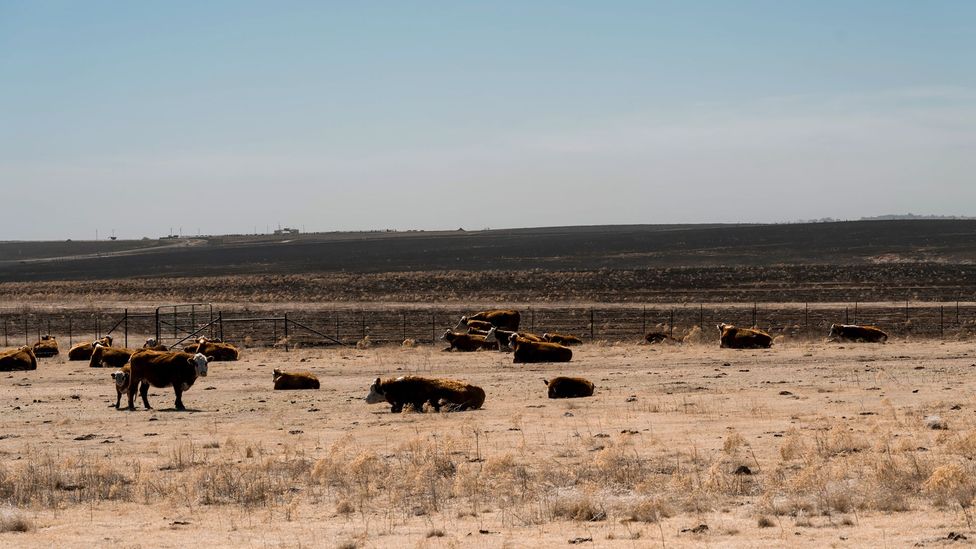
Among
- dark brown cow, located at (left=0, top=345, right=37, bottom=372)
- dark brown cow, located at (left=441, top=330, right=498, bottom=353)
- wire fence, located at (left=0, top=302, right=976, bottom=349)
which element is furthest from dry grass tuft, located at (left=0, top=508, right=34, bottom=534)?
wire fence, located at (left=0, top=302, right=976, bottom=349)

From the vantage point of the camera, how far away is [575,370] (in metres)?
27.9

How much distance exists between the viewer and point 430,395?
2028 cm

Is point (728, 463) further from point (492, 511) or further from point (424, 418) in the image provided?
point (424, 418)

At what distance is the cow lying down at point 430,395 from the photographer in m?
20.1

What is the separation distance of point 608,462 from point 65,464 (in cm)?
733

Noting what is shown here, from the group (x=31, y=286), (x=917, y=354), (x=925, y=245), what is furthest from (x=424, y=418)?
(x=925, y=245)

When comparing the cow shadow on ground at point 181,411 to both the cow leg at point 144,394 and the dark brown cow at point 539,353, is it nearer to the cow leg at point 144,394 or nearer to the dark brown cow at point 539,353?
the cow leg at point 144,394

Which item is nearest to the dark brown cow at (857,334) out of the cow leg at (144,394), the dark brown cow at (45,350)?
the cow leg at (144,394)

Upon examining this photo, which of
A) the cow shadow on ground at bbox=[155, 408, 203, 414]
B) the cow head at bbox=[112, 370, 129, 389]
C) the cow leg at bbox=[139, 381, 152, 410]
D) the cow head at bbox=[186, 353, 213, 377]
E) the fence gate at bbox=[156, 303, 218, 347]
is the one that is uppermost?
the cow head at bbox=[186, 353, 213, 377]

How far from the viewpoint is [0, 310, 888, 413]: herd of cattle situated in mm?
20250

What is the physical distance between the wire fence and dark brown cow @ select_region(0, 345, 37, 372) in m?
7.56

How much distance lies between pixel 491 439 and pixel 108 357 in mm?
17818

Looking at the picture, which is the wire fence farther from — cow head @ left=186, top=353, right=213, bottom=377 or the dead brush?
the dead brush

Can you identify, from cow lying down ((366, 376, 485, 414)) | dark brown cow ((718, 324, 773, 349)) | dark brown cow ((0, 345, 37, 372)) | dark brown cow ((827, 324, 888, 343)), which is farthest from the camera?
dark brown cow ((827, 324, 888, 343))
